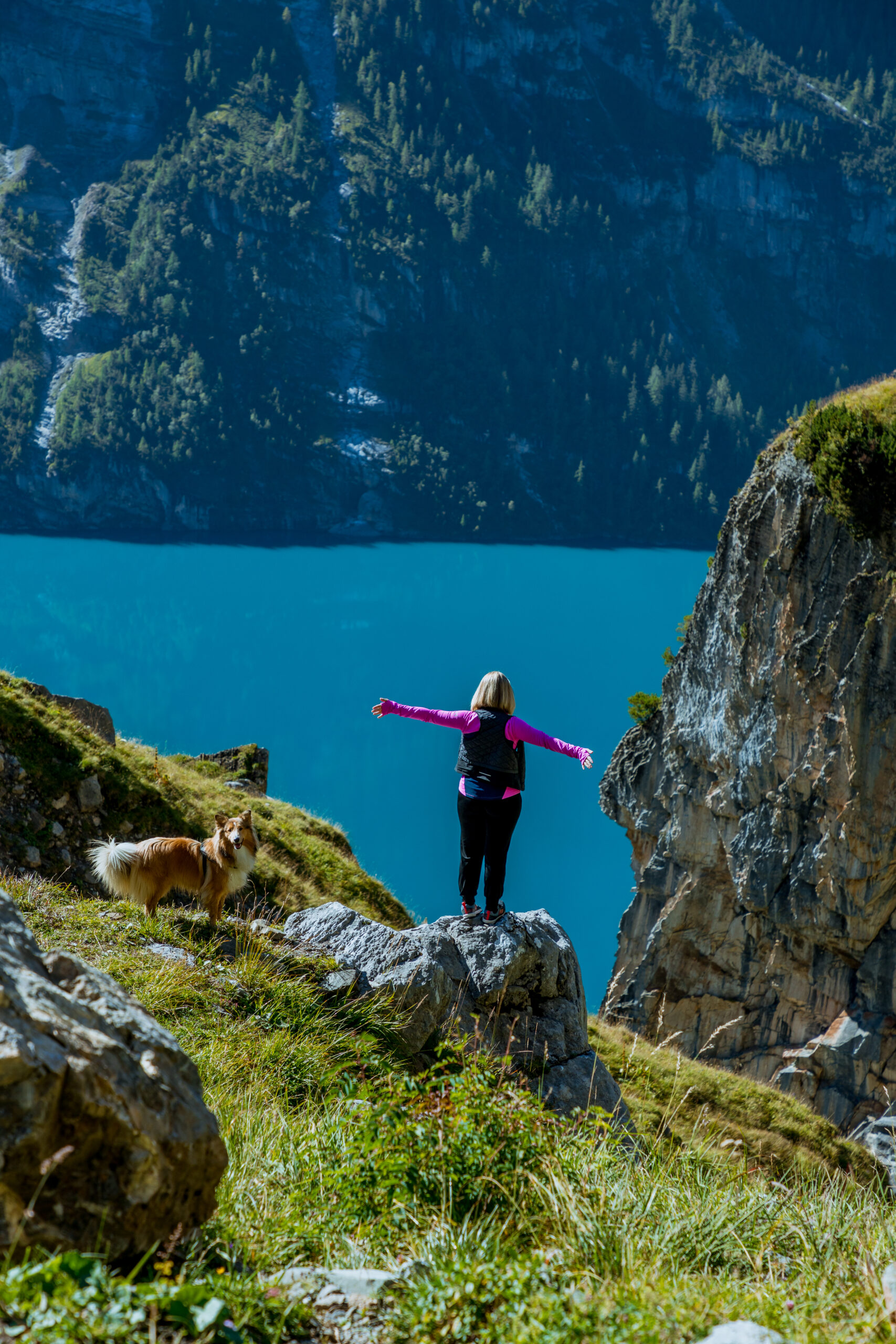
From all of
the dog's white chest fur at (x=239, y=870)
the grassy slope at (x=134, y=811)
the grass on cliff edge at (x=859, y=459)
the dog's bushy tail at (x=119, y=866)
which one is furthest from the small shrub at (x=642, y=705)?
the dog's bushy tail at (x=119, y=866)

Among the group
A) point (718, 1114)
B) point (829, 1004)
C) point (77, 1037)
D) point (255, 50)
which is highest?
point (255, 50)

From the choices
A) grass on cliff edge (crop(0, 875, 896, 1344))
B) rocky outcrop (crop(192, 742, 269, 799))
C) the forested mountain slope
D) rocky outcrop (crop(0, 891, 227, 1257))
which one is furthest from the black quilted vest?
the forested mountain slope

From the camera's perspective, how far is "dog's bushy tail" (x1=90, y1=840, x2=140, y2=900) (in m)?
6.46

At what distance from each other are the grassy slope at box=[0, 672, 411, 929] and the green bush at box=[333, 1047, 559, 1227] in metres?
4.98

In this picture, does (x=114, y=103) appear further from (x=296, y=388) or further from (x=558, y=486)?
(x=558, y=486)

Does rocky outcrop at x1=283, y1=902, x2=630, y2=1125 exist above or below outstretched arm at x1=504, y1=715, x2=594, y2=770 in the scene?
below

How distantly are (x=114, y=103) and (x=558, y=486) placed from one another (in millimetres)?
76375

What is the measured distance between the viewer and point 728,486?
129 metres

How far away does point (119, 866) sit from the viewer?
21.2 feet

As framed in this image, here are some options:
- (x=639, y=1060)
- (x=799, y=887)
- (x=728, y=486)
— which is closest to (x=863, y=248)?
(x=728, y=486)

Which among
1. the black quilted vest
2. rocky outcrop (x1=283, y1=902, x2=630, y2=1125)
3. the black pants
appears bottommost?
rocky outcrop (x1=283, y1=902, x2=630, y2=1125)

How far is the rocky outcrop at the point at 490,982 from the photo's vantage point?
612 centimetres

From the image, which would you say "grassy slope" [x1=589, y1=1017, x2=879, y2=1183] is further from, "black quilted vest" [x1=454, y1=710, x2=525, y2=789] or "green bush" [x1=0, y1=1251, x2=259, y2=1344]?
"green bush" [x1=0, y1=1251, x2=259, y2=1344]

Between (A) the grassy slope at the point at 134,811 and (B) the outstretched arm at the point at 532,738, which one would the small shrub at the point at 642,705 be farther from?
(B) the outstretched arm at the point at 532,738
